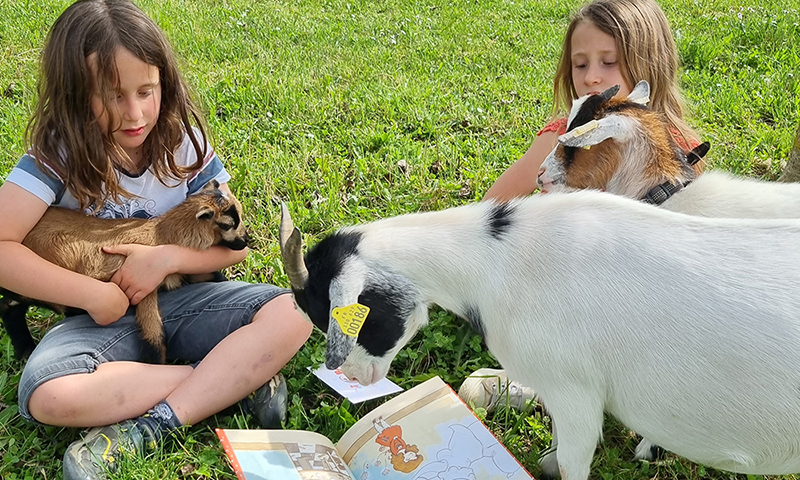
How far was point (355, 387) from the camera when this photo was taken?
279 cm

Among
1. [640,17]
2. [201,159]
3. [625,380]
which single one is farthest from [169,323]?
[640,17]

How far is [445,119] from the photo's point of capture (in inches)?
203

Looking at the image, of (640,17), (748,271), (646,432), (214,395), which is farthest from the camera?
(640,17)

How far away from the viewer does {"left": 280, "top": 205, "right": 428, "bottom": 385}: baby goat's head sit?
1980 mm

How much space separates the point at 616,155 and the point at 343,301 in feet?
4.68

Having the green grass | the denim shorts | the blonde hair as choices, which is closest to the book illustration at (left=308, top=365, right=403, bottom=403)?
the green grass

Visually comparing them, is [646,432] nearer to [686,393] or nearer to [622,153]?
[686,393]

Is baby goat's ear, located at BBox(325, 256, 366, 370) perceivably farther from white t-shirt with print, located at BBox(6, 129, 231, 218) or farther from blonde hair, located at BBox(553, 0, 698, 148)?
blonde hair, located at BBox(553, 0, 698, 148)

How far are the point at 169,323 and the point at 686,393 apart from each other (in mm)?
2132

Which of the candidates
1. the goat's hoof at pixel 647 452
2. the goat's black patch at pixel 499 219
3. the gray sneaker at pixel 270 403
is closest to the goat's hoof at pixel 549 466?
the goat's hoof at pixel 647 452

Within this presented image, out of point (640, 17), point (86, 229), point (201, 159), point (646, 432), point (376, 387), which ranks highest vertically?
point (640, 17)

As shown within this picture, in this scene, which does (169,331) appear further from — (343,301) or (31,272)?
(343,301)

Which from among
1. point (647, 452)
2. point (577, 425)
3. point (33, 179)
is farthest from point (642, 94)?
point (33, 179)

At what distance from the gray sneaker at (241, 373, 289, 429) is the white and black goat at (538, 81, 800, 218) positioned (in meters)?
1.41
